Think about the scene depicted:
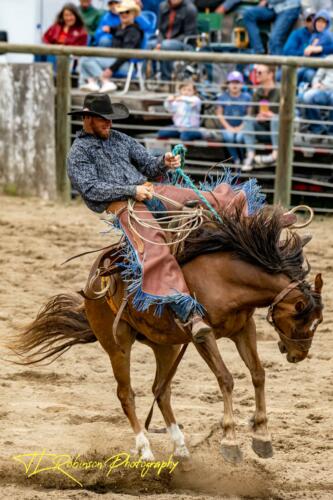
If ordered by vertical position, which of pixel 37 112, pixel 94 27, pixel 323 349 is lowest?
pixel 323 349

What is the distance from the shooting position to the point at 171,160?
5.71m

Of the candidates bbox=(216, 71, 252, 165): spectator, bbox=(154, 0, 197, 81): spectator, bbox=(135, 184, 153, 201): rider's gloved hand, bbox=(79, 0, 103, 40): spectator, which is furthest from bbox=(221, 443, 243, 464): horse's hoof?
bbox=(79, 0, 103, 40): spectator

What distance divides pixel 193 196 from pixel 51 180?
6.81 meters

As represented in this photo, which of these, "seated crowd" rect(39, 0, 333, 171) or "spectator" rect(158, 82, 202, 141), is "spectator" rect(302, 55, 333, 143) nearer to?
"seated crowd" rect(39, 0, 333, 171)

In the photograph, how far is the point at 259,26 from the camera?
12820 millimetres

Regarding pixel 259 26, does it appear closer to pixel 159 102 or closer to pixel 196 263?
pixel 159 102

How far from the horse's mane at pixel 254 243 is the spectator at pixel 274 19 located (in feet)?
24.0

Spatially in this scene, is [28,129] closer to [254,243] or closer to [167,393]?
[167,393]

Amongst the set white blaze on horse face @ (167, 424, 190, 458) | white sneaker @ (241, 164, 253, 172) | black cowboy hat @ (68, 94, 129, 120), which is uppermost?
black cowboy hat @ (68, 94, 129, 120)

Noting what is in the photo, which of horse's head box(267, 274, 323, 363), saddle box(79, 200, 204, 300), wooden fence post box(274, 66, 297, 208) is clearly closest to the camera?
horse's head box(267, 274, 323, 363)

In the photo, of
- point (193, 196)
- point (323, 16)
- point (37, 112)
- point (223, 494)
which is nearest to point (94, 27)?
point (37, 112)

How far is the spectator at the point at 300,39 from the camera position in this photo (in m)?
11.8

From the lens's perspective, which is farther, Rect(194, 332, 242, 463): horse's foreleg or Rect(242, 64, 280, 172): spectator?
Rect(242, 64, 280, 172): spectator

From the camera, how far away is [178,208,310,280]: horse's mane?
5.12 meters
